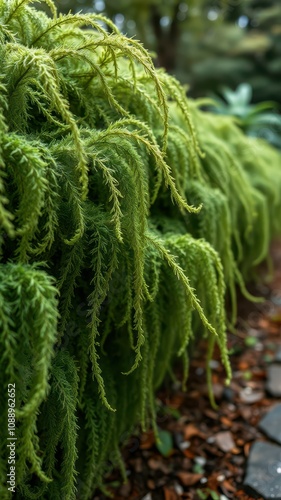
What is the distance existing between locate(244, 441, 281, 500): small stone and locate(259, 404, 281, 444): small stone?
5 cm

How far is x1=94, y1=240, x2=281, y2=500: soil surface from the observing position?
1030 mm

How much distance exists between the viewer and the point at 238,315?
6.32ft

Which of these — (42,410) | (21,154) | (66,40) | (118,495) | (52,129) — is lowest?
(118,495)

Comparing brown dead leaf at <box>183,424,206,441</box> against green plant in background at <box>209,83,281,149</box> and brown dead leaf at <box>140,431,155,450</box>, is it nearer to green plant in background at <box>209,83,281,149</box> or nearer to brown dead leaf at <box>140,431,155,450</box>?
brown dead leaf at <box>140,431,155,450</box>

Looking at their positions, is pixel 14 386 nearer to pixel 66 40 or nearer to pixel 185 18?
pixel 66 40

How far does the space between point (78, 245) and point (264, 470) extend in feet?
2.50

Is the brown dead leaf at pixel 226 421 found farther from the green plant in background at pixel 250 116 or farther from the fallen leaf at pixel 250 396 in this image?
the green plant in background at pixel 250 116

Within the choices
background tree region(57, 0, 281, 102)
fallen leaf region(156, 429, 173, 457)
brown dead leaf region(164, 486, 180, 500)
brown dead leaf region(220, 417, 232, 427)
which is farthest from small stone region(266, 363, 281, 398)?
background tree region(57, 0, 281, 102)

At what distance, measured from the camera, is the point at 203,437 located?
3.99 ft

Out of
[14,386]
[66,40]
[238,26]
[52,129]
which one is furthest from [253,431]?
[238,26]

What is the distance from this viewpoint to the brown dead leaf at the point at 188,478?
41.5 inches

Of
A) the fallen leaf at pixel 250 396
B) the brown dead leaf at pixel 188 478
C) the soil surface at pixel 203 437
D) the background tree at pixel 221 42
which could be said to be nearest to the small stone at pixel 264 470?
the soil surface at pixel 203 437

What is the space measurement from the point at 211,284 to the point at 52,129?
0.42m

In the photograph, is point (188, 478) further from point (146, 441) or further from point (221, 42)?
point (221, 42)
